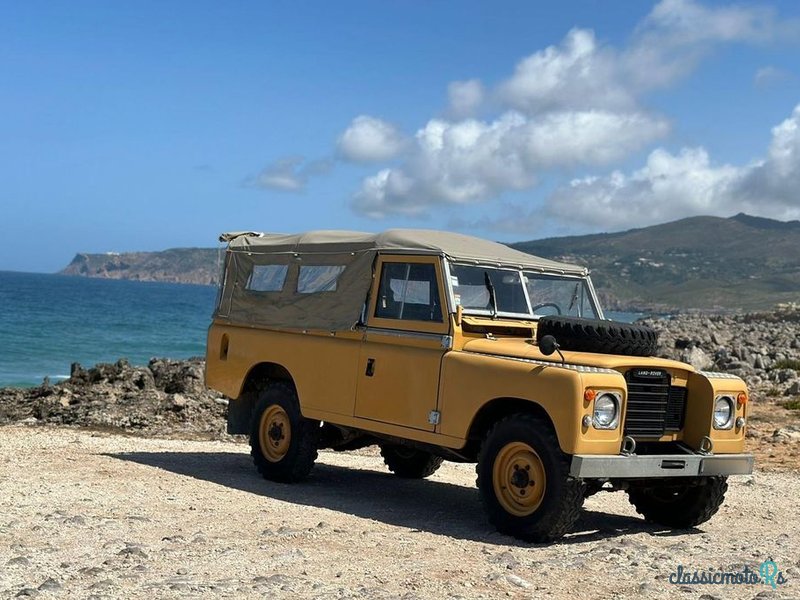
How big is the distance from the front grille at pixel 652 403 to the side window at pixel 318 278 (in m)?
3.28

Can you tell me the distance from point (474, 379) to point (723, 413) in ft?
7.07

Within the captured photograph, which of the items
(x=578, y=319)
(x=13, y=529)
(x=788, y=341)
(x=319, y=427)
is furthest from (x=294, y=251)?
(x=788, y=341)

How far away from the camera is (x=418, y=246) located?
9930 millimetres

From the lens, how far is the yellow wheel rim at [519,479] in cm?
845

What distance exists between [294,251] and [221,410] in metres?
6.60

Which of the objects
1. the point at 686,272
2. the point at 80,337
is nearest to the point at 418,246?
the point at 80,337

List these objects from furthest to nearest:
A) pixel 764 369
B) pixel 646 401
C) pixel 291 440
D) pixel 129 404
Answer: pixel 764 369
pixel 129 404
pixel 291 440
pixel 646 401

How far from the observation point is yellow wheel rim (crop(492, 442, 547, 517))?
845 centimetres

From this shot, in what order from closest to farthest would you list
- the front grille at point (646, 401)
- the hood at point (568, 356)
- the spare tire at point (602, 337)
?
the hood at point (568, 356), the front grille at point (646, 401), the spare tire at point (602, 337)

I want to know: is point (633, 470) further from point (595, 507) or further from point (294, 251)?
point (294, 251)

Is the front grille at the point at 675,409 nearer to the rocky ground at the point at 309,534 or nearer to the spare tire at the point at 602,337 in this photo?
the spare tire at the point at 602,337

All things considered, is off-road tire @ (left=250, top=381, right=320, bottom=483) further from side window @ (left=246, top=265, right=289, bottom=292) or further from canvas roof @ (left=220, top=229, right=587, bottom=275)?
canvas roof @ (left=220, top=229, right=587, bottom=275)

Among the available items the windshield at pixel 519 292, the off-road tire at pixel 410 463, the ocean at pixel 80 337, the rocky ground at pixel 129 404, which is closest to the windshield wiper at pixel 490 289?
the windshield at pixel 519 292

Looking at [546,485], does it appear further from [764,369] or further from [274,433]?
[764,369]
